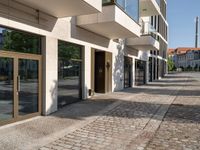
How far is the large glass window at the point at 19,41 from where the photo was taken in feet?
24.7

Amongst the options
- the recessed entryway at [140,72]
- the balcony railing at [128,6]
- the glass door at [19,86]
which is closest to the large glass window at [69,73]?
the glass door at [19,86]

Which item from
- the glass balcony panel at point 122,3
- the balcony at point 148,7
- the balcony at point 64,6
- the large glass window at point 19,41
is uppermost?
the balcony at point 148,7

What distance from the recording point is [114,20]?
36.1 feet

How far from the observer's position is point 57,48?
997 cm

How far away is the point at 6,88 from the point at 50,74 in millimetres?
2254

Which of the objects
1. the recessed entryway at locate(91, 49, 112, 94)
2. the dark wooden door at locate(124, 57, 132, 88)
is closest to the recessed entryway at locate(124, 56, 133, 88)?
the dark wooden door at locate(124, 57, 132, 88)

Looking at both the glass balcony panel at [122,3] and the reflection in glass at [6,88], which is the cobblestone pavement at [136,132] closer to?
the reflection in glass at [6,88]

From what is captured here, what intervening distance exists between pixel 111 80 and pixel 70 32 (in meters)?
6.65

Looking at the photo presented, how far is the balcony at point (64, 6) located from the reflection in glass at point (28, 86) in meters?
1.82

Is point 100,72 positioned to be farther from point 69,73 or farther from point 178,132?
point 178,132

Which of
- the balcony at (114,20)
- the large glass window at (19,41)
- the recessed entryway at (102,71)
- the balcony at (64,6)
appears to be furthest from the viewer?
the recessed entryway at (102,71)

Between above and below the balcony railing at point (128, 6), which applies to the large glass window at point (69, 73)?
below

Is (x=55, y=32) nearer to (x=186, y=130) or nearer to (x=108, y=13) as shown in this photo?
(x=108, y=13)

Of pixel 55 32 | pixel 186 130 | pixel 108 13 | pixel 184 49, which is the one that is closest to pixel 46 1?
pixel 55 32
